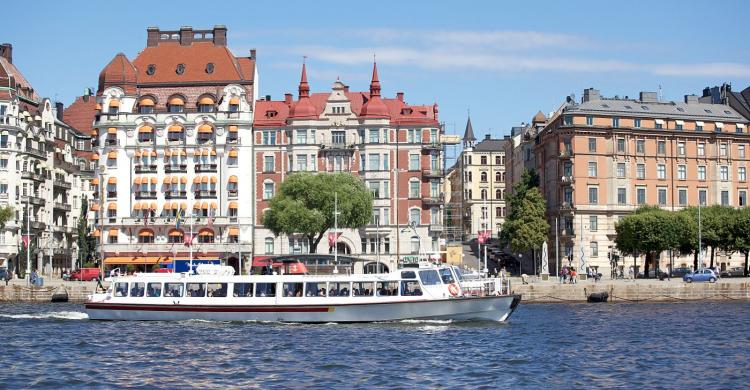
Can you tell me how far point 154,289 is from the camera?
75062mm

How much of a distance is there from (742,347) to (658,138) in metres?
73.3

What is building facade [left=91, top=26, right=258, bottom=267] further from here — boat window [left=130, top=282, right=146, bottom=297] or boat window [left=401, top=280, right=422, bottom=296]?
boat window [left=401, top=280, right=422, bottom=296]

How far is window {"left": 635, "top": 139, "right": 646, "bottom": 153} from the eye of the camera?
129125mm

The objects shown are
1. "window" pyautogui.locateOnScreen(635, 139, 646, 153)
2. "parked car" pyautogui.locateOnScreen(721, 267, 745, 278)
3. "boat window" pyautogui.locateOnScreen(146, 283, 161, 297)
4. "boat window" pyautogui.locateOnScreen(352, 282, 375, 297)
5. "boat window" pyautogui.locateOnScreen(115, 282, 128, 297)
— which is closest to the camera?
"boat window" pyautogui.locateOnScreen(352, 282, 375, 297)

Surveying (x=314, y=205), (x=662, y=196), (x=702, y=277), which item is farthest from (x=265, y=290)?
(x=662, y=196)

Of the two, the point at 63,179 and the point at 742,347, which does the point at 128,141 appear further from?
the point at 742,347

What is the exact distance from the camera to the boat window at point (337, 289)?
237ft

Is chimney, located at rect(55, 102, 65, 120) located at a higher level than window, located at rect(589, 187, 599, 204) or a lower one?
higher

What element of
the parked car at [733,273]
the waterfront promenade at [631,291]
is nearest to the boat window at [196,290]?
the waterfront promenade at [631,291]

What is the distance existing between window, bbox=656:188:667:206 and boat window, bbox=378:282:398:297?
6611cm

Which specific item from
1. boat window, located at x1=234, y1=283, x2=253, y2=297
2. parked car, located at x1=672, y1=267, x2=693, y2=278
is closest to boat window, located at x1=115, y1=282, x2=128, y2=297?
boat window, located at x1=234, y1=283, x2=253, y2=297

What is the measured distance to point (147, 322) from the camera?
7412 centimetres

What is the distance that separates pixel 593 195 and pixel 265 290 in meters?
64.0

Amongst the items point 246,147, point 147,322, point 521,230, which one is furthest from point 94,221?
point 147,322
